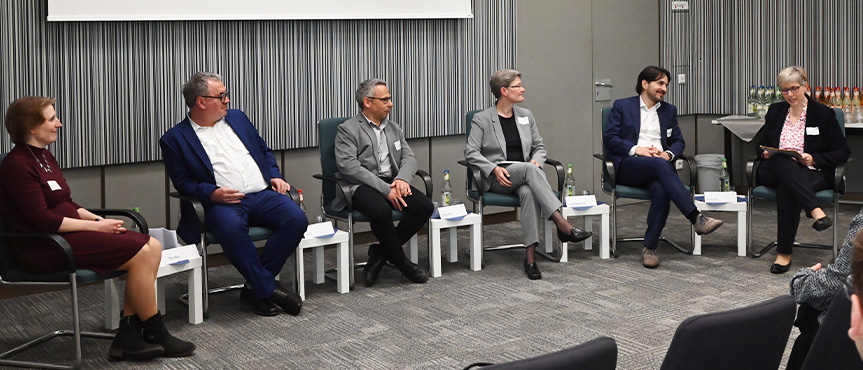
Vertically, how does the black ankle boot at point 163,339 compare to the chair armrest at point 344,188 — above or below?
below

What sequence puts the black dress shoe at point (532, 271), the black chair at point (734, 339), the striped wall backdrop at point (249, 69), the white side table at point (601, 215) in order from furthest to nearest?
the white side table at point (601, 215) < the black dress shoe at point (532, 271) < the striped wall backdrop at point (249, 69) < the black chair at point (734, 339)

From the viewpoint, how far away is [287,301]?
481 cm

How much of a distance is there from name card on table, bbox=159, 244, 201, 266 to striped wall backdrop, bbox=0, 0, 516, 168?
113 cm

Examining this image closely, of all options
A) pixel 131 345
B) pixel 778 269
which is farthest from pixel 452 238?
pixel 131 345

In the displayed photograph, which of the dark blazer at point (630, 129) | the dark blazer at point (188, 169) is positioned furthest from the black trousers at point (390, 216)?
the dark blazer at point (630, 129)

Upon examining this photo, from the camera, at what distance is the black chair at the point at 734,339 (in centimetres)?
204

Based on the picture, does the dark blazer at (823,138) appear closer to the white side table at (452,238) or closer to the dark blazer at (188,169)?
the white side table at (452,238)

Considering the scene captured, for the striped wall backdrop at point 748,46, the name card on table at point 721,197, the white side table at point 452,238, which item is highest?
the striped wall backdrop at point 748,46

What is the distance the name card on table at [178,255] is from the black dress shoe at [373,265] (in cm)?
111

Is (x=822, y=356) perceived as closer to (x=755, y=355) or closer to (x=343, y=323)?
Answer: (x=755, y=355)

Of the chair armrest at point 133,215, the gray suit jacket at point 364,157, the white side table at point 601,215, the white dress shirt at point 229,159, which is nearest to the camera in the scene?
the chair armrest at point 133,215

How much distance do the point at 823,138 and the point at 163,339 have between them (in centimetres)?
410

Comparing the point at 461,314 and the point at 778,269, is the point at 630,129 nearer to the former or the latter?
the point at 778,269

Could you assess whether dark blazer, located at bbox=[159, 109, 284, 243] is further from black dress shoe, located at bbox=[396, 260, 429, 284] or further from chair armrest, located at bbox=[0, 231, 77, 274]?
black dress shoe, located at bbox=[396, 260, 429, 284]
